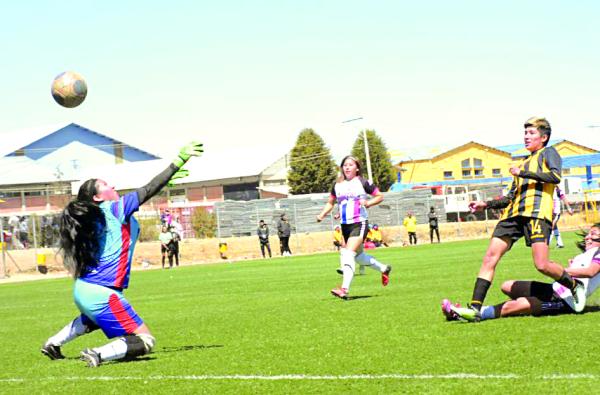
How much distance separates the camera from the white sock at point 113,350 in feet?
25.8

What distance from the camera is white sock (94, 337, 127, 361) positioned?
7871 mm

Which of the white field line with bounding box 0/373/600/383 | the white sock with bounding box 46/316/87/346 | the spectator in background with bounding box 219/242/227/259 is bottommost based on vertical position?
the spectator in background with bounding box 219/242/227/259

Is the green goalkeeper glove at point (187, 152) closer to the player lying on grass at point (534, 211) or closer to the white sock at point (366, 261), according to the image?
the player lying on grass at point (534, 211)

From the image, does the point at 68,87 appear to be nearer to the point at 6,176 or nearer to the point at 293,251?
the point at 293,251

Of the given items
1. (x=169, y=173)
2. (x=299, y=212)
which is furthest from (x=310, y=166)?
(x=169, y=173)

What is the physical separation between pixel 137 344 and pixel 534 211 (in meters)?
4.11

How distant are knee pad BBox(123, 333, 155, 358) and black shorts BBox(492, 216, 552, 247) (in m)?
3.68

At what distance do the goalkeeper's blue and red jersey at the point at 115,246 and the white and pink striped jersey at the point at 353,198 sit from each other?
5.83 metres

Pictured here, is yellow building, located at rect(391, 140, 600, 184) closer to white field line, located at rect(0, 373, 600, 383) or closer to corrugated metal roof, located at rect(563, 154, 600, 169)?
corrugated metal roof, located at rect(563, 154, 600, 169)

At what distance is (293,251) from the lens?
4731 cm

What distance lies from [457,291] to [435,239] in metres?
37.0

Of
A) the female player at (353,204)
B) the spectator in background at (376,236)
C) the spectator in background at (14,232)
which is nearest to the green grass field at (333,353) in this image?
the female player at (353,204)

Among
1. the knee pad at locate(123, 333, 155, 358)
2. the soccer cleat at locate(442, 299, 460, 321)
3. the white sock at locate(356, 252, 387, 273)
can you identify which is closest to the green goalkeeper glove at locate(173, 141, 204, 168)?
the knee pad at locate(123, 333, 155, 358)

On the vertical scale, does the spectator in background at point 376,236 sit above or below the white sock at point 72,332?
below
